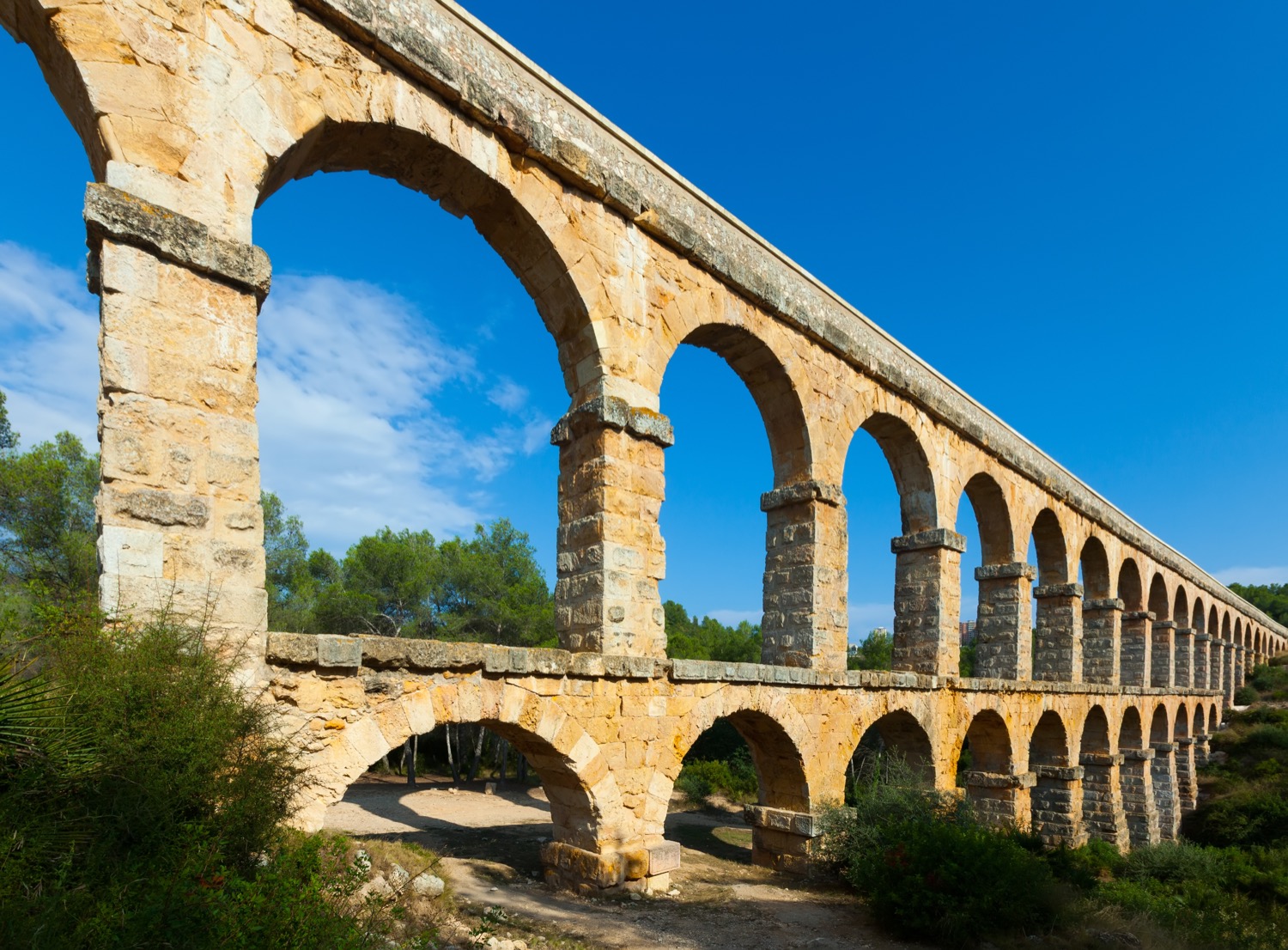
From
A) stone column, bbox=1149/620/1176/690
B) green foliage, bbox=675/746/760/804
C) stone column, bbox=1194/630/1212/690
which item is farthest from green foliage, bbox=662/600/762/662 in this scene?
stone column, bbox=1194/630/1212/690

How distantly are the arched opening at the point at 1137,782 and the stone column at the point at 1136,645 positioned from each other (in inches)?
84.1

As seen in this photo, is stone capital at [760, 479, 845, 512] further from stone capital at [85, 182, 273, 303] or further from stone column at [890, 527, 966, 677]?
stone capital at [85, 182, 273, 303]

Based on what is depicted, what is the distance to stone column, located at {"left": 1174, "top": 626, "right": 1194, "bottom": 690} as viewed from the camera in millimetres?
23844

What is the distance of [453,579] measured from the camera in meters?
20.1

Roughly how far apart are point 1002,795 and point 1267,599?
54.9 m

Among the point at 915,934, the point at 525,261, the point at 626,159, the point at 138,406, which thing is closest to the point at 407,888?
the point at 138,406

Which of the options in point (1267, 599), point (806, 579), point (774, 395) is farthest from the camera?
point (1267, 599)

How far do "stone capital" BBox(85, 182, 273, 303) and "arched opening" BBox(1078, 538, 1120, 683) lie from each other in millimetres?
17179

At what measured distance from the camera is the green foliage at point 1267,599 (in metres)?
52.4

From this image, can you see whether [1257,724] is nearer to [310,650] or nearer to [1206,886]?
[1206,886]

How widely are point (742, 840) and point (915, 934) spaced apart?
546 cm

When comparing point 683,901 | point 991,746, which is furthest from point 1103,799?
point 683,901

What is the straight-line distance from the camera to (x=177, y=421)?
14.4 ft

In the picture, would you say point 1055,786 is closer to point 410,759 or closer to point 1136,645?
point 1136,645
